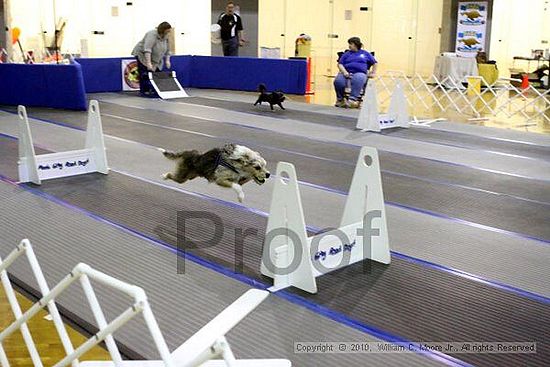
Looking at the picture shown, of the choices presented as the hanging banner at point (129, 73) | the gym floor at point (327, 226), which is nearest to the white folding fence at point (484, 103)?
the gym floor at point (327, 226)

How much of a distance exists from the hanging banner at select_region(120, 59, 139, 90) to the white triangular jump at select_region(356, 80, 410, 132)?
21.2 feet

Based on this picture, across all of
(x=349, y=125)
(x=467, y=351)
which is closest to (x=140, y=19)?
(x=349, y=125)

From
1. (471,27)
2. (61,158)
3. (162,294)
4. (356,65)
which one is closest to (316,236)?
(162,294)

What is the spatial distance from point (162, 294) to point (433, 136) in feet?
21.0

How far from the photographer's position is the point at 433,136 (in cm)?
943

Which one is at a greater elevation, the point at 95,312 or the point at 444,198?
the point at 95,312

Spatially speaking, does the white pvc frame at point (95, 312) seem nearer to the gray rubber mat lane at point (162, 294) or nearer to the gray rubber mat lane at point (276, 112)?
the gray rubber mat lane at point (162, 294)

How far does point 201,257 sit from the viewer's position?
174 inches

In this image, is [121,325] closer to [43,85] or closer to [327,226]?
[327,226]

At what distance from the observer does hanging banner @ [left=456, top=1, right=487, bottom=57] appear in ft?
59.7

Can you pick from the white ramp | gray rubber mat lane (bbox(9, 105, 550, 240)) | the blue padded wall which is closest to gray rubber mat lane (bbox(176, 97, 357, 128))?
the white ramp

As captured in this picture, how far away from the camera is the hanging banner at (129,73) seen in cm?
1459

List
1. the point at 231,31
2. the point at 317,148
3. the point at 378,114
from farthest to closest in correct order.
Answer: the point at 231,31 → the point at 378,114 → the point at 317,148

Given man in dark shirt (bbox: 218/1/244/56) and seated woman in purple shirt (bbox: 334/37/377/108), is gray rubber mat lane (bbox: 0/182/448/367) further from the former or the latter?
man in dark shirt (bbox: 218/1/244/56)
